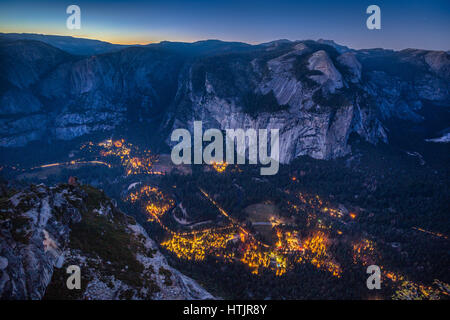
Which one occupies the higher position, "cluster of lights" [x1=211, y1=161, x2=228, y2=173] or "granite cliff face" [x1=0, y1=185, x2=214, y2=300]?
"granite cliff face" [x1=0, y1=185, x2=214, y2=300]

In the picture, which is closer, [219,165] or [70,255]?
[70,255]

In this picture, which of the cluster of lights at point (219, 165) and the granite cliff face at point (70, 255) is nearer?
the granite cliff face at point (70, 255)

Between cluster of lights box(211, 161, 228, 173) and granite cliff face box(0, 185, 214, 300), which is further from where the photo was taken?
cluster of lights box(211, 161, 228, 173)

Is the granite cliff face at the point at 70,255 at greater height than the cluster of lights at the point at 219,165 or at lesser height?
greater

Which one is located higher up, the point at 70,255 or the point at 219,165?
the point at 70,255

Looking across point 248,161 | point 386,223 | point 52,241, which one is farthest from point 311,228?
point 52,241
